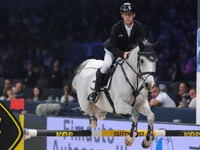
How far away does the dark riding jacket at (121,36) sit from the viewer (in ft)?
23.3

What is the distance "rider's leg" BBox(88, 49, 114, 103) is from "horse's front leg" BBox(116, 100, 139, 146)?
55 cm

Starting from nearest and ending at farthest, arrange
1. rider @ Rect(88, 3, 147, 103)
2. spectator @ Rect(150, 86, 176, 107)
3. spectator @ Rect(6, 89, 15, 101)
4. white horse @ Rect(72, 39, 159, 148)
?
white horse @ Rect(72, 39, 159, 148) < rider @ Rect(88, 3, 147, 103) < spectator @ Rect(150, 86, 176, 107) < spectator @ Rect(6, 89, 15, 101)

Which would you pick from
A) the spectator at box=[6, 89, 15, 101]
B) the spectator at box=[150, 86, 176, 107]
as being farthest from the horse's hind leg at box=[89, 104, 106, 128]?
the spectator at box=[6, 89, 15, 101]

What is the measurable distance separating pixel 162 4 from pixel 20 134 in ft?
45.8

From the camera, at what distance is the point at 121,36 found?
7.14 metres

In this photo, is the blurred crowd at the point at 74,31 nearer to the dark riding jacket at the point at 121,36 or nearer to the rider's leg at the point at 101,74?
the rider's leg at the point at 101,74

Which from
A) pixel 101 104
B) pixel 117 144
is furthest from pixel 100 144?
pixel 101 104

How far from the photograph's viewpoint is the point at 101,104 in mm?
7660

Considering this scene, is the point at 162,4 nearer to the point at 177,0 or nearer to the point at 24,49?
the point at 177,0

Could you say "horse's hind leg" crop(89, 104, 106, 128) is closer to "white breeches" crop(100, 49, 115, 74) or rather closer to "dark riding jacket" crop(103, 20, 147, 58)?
"white breeches" crop(100, 49, 115, 74)

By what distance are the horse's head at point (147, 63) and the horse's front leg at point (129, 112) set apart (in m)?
0.49

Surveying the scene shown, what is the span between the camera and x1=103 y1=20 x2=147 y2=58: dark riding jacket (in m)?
7.09

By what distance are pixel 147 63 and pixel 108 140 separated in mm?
2984

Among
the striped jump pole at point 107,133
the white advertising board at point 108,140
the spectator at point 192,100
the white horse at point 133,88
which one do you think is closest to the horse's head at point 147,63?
the white horse at point 133,88
